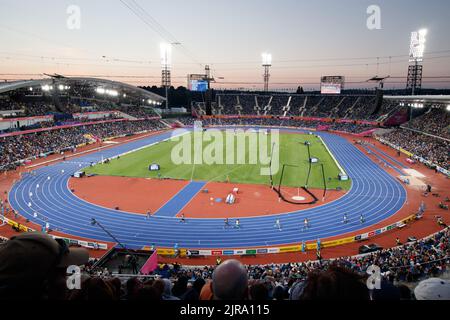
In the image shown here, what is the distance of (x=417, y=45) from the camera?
6178 centimetres

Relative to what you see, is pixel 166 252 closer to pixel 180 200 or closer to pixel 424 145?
pixel 180 200

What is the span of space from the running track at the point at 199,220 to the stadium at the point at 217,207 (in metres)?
0.17

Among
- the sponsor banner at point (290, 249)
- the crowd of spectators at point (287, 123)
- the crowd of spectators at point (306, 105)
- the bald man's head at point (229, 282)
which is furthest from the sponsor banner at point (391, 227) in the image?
the crowd of spectators at point (306, 105)

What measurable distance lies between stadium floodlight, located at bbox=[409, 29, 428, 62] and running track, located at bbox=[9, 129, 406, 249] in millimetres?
37108

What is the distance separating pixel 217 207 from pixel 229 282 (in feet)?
91.8

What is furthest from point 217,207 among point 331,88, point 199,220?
point 331,88

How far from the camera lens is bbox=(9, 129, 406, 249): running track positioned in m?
24.2

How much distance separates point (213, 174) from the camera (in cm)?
4262

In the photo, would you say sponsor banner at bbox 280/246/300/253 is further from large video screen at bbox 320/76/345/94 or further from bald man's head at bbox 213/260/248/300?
large video screen at bbox 320/76/345/94

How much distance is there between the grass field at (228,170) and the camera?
1559 inches

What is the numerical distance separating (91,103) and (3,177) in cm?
4811

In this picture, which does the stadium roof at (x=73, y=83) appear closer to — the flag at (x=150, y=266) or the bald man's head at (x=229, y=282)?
the flag at (x=150, y=266)

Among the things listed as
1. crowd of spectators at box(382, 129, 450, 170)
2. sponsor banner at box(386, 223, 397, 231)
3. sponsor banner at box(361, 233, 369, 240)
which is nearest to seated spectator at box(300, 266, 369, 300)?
sponsor banner at box(361, 233, 369, 240)

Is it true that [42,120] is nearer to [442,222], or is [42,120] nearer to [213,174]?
[213,174]
